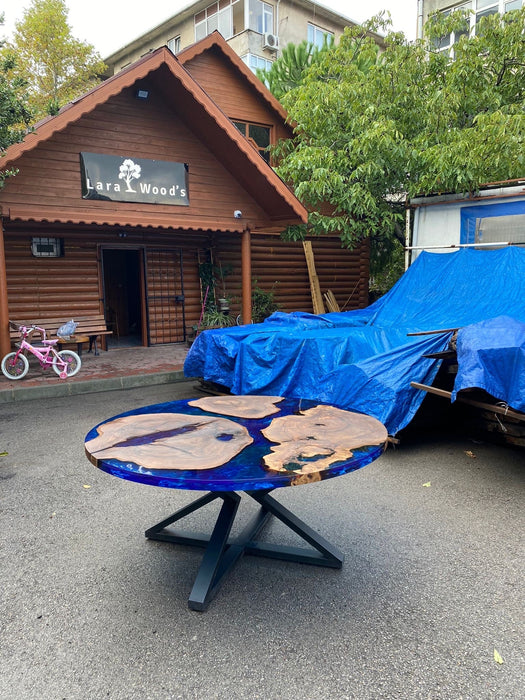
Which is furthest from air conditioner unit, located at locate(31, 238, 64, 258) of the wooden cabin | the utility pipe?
the utility pipe

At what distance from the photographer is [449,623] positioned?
8.77 feet

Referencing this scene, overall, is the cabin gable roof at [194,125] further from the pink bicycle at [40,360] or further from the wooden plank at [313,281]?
the wooden plank at [313,281]

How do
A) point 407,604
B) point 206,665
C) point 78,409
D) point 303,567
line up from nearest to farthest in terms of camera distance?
point 206,665 < point 407,604 < point 303,567 < point 78,409

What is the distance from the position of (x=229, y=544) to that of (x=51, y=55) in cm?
2894

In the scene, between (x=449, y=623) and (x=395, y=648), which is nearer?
(x=395, y=648)

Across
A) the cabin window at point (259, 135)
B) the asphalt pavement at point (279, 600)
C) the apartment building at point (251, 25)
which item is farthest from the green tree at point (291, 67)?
the asphalt pavement at point (279, 600)

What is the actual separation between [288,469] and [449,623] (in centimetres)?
120

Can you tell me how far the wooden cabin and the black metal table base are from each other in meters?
6.57

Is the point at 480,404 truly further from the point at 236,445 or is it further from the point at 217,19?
the point at 217,19

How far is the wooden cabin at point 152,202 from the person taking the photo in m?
8.93

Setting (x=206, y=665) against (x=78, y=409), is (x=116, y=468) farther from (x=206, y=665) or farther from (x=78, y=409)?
(x=78, y=409)

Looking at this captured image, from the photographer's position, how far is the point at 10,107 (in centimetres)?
718

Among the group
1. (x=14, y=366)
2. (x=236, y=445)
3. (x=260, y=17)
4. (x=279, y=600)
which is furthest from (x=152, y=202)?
(x=260, y=17)

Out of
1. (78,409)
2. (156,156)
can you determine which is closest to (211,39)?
(156,156)
